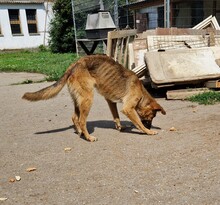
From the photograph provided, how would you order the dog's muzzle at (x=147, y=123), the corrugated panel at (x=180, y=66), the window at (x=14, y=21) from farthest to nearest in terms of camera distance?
1. the window at (x=14, y=21)
2. the corrugated panel at (x=180, y=66)
3. the dog's muzzle at (x=147, y=123)

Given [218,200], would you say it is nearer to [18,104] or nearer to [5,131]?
[5,131]

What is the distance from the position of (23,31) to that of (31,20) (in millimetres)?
1533

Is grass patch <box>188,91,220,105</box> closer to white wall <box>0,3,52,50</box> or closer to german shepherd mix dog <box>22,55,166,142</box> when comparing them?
german shepherd mix dog <box>22,55,166,142</box>

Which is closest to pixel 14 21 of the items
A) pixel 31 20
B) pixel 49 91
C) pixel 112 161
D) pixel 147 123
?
pixel 31 20

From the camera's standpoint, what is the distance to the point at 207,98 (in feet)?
22.7

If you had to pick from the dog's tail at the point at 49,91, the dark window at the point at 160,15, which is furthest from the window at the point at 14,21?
the dog's tail at the point at 49,91

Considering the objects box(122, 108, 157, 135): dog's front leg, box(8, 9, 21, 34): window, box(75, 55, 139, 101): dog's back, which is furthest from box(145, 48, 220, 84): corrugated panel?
box(8, 9, 21, 34): window

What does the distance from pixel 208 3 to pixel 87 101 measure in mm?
17953

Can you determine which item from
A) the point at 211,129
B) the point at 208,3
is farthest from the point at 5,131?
the point at 208,3

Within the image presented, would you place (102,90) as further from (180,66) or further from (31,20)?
(31,20)

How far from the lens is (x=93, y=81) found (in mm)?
4965

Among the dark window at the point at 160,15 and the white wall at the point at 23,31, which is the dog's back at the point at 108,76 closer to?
the dark window at the point at 160,15

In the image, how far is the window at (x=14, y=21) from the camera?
31250mm

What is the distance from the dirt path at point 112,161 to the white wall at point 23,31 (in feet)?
87.6
